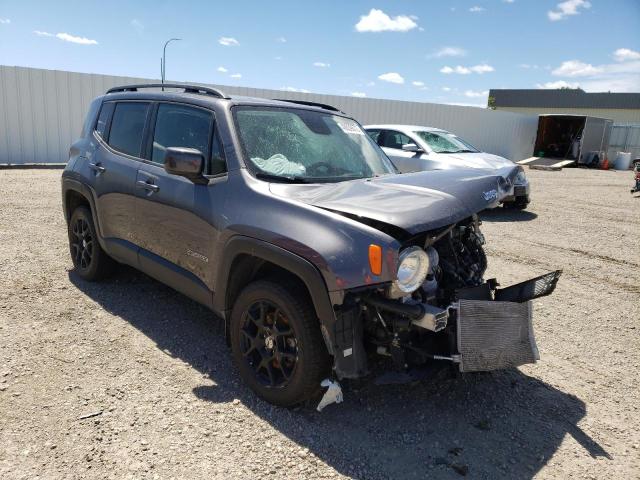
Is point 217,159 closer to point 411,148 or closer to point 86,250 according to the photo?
point 86,250

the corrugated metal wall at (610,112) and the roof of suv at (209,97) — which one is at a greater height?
the corrugated metal wall at (610,112)

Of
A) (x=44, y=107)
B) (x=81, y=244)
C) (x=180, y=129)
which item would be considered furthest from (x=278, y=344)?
(x=44, y=107)

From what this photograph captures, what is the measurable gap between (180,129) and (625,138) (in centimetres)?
3148

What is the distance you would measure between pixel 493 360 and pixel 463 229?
1.07m

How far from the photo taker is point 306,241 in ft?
8.63

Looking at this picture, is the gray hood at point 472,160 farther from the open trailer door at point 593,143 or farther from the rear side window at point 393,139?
the open trailer door at point 593,143

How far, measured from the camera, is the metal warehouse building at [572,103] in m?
44.9

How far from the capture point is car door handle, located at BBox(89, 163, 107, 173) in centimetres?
438

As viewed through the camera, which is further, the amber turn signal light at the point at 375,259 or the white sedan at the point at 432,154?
the white sedan at the point at 432,154

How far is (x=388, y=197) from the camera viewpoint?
2.87 m

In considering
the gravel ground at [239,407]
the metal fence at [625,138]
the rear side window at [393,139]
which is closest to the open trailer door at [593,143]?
the metal fence at [625,138]

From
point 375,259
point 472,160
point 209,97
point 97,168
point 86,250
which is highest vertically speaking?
point 209,97

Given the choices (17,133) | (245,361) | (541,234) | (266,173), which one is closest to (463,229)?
(266,173)

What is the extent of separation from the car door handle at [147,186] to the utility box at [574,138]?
27.3m
